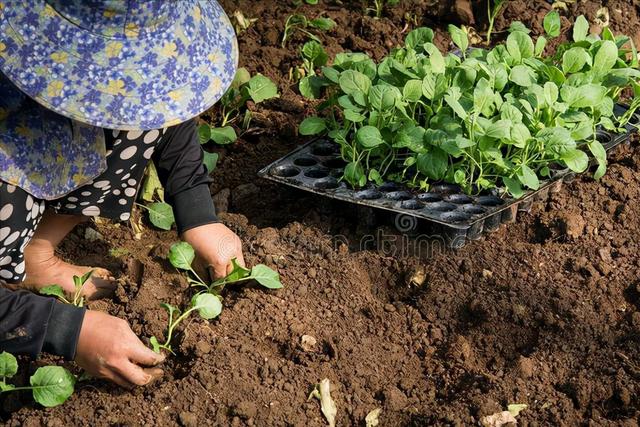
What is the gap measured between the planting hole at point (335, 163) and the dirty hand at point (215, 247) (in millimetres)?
500

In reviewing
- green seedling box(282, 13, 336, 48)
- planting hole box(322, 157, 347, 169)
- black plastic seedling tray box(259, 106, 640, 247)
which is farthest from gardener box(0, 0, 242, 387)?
green seedling box(282, 13, 336, 48)

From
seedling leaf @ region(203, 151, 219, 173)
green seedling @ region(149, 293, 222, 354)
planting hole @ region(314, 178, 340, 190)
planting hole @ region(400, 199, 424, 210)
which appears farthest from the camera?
seedling leaf @ region(203, 151, 219, 173)

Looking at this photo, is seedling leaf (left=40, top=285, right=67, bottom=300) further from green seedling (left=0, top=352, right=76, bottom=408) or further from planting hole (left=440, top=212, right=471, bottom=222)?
planting hole (left=440, top=212, right=471, bottom=222)

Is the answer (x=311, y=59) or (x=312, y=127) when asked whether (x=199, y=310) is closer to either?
(x=312, y=127)

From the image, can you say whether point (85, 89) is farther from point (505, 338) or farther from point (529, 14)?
point (529, 14)

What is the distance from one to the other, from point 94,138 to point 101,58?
404mm

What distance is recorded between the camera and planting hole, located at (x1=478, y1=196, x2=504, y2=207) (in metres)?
2.62

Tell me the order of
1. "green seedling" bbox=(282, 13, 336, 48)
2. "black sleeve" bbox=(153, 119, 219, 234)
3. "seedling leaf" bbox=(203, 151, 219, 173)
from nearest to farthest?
"black sleeve" bbox=(153, 119, 219, 234), "seedling leaf" bbox=(203, 151, 219, 173), "green seedling" bbox=(282, 13, 336, 48)

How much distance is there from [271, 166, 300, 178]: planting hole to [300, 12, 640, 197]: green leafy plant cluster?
0.14m

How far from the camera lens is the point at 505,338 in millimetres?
2361

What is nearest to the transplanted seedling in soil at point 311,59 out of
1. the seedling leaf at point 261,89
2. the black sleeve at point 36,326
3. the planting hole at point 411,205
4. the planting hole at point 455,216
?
the seedling leaf at point 261,89

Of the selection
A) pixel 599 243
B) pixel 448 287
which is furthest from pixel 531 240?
pixel 448 287

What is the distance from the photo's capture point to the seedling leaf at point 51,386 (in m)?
2.05

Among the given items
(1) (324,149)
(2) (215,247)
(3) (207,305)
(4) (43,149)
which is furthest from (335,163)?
(4) (43,149)
